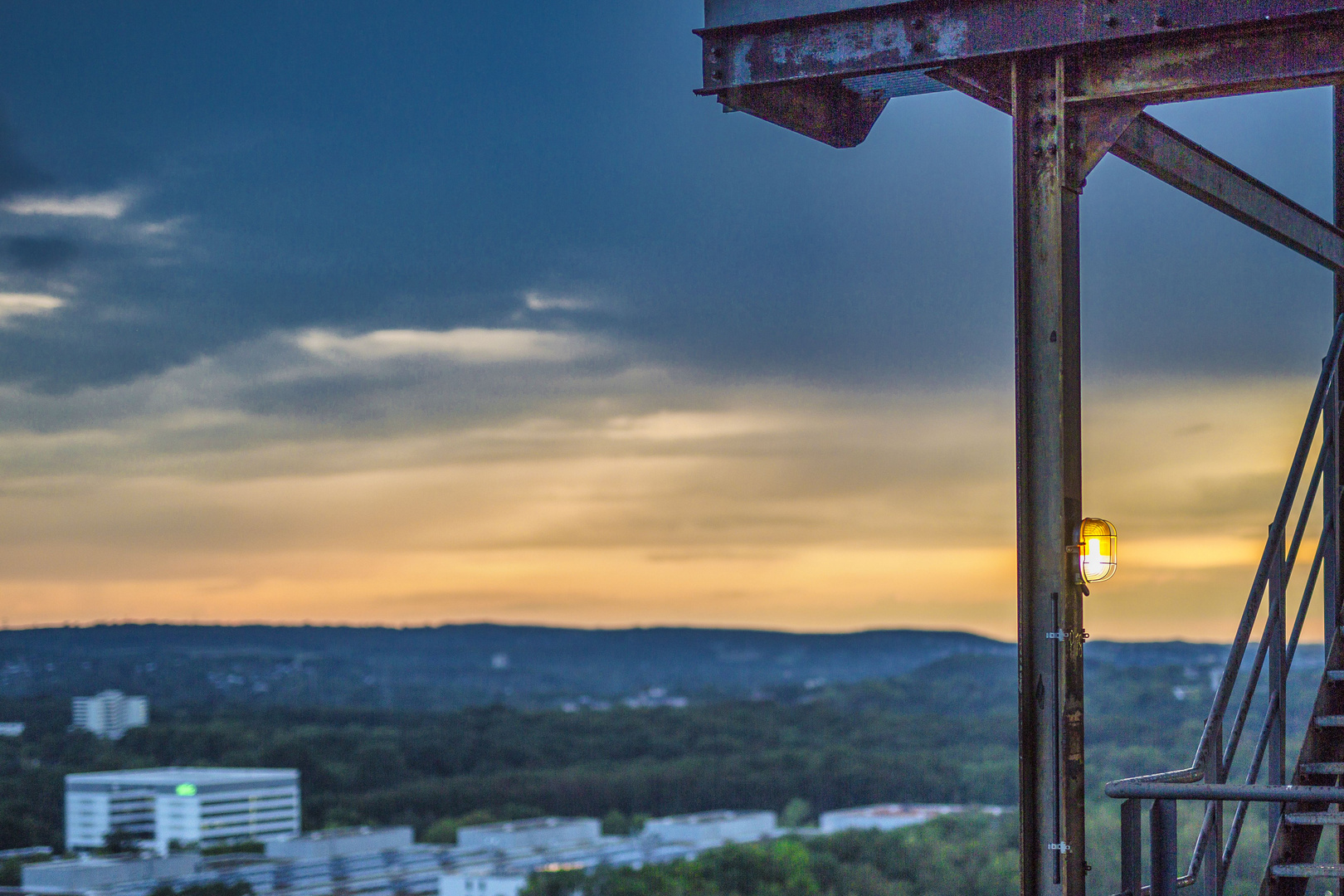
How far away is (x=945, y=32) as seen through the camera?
7.11 m

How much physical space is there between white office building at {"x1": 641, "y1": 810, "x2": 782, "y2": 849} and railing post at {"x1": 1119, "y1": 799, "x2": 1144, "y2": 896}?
113m

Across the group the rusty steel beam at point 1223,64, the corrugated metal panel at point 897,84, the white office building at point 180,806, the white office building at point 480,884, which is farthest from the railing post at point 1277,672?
the white office building at point 480,884

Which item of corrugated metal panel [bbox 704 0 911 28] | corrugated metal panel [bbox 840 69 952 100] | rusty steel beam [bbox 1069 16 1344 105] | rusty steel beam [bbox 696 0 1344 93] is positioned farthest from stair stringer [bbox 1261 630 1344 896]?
corrugated metal panel [bbox 704 0 911 28]

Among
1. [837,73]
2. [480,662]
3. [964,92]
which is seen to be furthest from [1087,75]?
[480,662]

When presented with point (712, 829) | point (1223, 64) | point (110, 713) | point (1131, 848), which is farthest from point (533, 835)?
point (1223, 64)

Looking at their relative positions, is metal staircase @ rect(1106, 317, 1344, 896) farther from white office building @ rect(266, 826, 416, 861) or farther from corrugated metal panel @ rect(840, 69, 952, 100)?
white office building @ rect(266, 826, 416, 861)

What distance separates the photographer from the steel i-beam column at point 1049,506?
6680 millimetres

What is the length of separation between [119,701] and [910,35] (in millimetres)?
112628

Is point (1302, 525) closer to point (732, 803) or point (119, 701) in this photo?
point (119, 701)

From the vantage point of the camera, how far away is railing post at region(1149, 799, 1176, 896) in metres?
6.14

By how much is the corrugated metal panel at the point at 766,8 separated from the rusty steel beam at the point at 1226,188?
150cm

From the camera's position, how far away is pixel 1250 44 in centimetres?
691

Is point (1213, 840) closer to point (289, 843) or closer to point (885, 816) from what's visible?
point (289, 843)

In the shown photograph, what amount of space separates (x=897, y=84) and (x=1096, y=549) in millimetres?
2613
